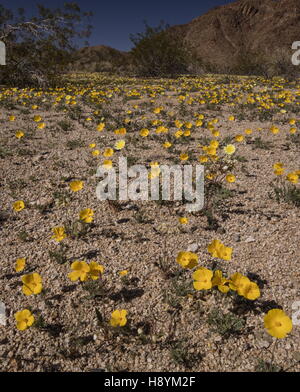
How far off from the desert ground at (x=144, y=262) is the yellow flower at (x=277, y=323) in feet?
0.86

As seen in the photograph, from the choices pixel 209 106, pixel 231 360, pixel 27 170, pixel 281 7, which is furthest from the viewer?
pixel 281 7

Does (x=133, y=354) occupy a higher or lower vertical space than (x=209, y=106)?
lower

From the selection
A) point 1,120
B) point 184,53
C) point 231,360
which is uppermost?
point 184,53

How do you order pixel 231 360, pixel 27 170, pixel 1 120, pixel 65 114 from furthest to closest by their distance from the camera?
pixel 65 114, pixel 1 120, pixel 27 170, pixel 231 360

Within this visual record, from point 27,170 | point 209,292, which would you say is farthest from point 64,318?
point 27,170

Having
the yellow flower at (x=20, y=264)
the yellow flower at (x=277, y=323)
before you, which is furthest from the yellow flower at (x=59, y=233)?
the yellow flower at (x=277, y=323)

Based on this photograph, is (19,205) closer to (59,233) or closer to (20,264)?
(59,233)

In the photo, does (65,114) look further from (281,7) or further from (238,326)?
(281,7)

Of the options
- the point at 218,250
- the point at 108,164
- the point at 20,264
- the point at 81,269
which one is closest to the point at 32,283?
the point at 20,264

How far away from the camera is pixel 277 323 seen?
2.39 m

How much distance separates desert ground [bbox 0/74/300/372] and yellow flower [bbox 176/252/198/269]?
0.11 ft
